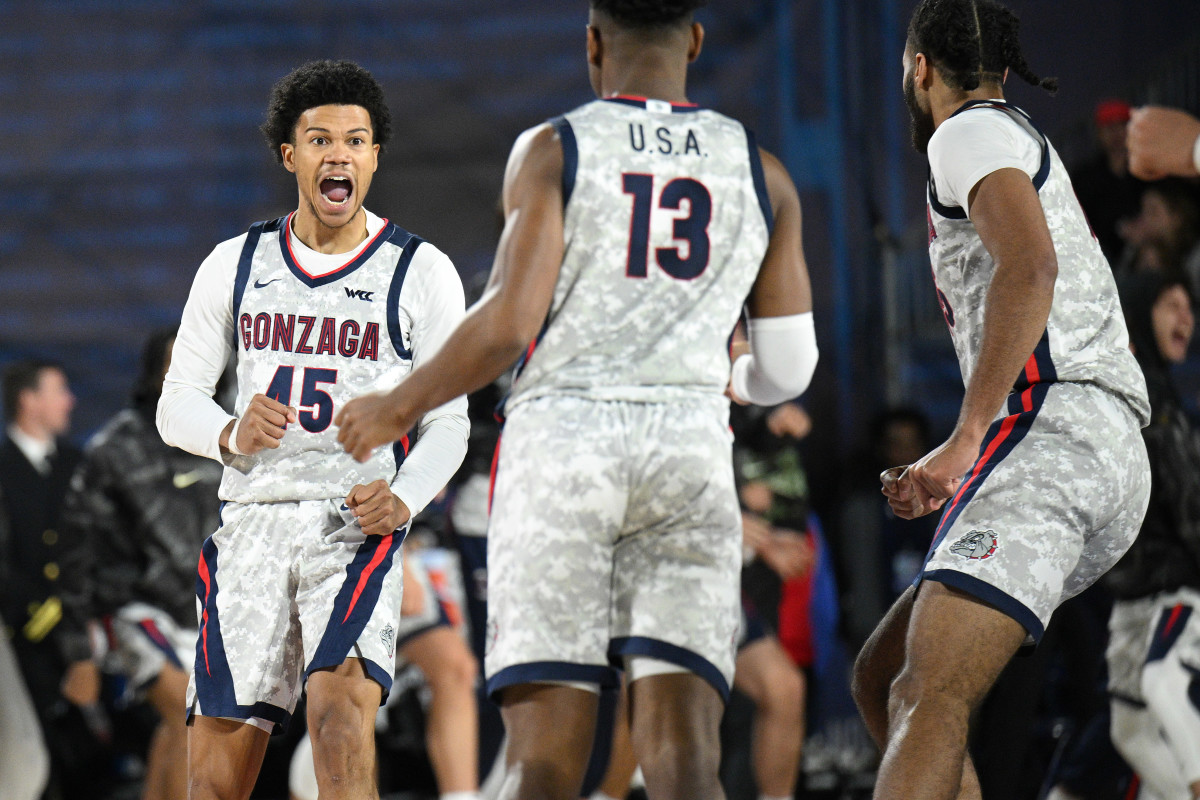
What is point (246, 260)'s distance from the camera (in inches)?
143

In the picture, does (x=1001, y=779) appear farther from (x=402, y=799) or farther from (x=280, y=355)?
(x=280, y=355)

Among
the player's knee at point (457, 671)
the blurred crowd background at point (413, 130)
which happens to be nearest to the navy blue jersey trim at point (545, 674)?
the player's knee at point (457, 671)

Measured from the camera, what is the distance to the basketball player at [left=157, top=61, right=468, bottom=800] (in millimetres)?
3352

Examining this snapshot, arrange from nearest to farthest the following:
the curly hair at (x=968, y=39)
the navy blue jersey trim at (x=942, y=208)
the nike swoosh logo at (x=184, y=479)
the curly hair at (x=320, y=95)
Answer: the navy blue jersey trim at (x=942, y=208)
the curly hair at (x=968, y=39)
the curly hair at (x=320, y=95)
the nike swoosh logo at (x=184, y=479)

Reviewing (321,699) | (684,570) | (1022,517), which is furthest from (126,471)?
(1022,517)

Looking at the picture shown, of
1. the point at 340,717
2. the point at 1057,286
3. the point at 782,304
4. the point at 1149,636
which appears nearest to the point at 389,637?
the point at 340,717

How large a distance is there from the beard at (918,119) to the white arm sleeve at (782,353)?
27.8 inches

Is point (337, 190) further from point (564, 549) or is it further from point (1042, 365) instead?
point (1042, 365)

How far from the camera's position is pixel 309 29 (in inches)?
312

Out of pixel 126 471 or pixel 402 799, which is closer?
pixel 126 471

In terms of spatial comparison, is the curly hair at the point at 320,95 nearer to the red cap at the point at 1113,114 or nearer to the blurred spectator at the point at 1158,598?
the blurred spectator at the point at 1158,598

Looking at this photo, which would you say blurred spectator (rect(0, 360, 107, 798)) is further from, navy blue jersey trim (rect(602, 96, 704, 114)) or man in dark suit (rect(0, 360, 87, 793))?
navy blue jersey trim (rect(602, 96, 704, 114))

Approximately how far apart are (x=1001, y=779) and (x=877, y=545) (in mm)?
1801

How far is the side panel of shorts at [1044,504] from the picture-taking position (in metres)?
2.95
